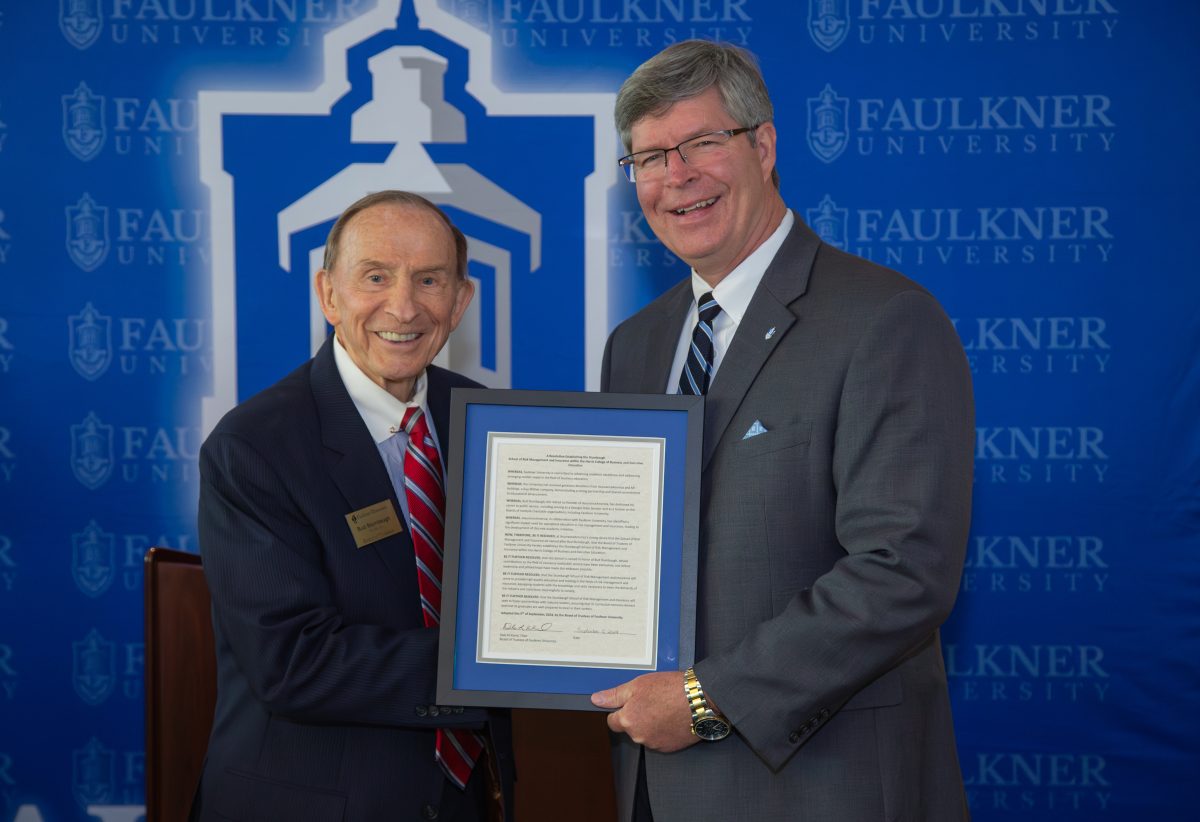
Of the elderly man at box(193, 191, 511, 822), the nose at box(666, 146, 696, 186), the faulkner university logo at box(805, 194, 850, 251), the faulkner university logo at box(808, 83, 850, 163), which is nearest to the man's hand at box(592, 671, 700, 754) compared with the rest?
the elderly man at box(193, 191, 511, 822)

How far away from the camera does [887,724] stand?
1.95 meters

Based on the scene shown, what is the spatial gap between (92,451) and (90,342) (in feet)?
1.18

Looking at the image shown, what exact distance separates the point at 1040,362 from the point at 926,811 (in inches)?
71.5

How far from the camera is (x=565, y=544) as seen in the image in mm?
2008

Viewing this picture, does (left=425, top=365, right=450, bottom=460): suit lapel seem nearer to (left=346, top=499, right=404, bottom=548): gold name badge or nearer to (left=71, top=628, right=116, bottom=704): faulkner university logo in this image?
(left=346, top=499, right=404, bottom=548): gold name badge

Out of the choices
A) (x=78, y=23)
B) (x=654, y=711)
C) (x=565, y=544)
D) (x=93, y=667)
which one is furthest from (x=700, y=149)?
(x=93, y=667)

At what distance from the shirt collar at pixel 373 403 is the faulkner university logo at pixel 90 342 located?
1.54 meters

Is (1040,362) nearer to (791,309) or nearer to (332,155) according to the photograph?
(791,309)

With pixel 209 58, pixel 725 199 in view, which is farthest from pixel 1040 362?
pixel 209 58

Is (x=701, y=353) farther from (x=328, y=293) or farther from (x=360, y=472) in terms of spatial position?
(x=328, y=293)

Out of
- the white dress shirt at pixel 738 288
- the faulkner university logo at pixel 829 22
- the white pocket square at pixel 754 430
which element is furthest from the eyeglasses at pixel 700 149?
the faulkner university logo at pixel 829 22

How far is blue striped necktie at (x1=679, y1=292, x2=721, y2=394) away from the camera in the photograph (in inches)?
82.8

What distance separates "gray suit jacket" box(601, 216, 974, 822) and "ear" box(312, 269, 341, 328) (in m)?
0.89

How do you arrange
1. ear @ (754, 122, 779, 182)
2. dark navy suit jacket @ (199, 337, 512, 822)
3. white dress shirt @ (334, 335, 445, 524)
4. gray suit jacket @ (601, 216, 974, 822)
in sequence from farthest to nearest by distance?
white dress shirt @ (334, 335, 445, 524)
ear @ (754, 122, 779, 182)
dark navy suit jacket @ (199, 337, 512, 822)
gray suit jacket @ (601, 216, 974, 822)
